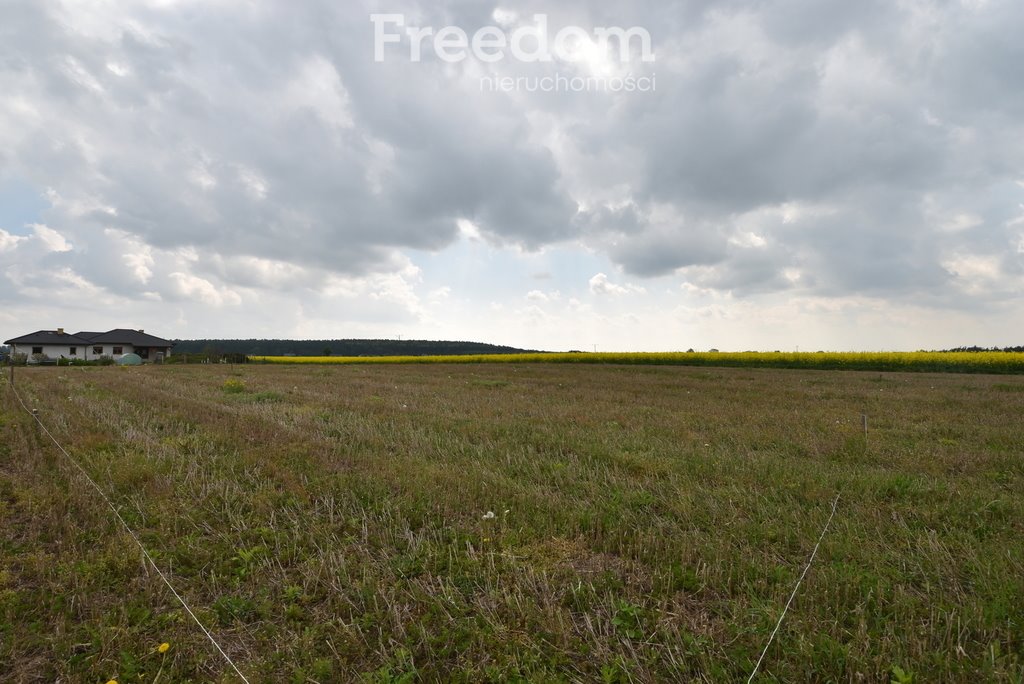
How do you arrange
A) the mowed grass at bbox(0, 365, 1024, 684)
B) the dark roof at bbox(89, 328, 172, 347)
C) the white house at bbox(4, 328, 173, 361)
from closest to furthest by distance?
the mowed grass at bbox(0, 365, 1024, 684)
the white house at bbox(4, 328, 173, 361)
the dark roof at bbox(89, 328, 172, 347)

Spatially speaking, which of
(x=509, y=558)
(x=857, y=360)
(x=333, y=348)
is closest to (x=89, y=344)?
(x=333, y=348)

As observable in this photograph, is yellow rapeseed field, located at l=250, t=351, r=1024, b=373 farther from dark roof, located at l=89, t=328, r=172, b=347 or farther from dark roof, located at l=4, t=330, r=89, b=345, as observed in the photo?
dark roof, located at l=4, t=330, r=89, b=345

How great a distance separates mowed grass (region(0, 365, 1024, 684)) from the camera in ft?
9.52

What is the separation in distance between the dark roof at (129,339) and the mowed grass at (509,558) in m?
84.9

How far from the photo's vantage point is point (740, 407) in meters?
13.3

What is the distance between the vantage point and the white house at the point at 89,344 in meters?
69.9

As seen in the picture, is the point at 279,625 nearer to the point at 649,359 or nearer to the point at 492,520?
the point at 492,520

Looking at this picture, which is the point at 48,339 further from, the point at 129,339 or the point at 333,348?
the point at 333,348

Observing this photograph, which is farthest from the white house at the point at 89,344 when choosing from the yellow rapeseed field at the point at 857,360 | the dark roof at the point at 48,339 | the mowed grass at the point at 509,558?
the mowed grass at the point at 509,558

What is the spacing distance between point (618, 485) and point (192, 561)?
14.8 ft

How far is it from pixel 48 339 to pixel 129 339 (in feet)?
31.5

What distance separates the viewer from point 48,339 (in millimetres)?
71062

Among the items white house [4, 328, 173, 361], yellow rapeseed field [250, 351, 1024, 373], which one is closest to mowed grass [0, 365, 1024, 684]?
yellow rapeseed field [250, 351, 1024, 373]

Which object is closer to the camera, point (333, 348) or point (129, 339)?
point (129, 339)
